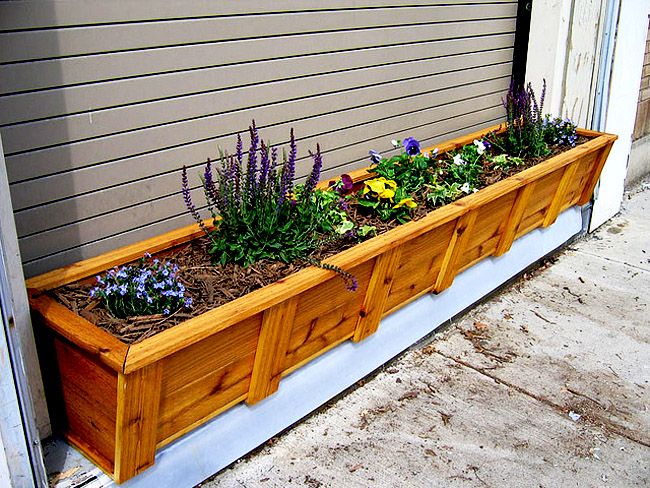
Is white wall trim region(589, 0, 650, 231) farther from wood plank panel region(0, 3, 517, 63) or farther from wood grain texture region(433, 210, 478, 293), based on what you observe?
wood grain texture region(433, 210, 478, 293)

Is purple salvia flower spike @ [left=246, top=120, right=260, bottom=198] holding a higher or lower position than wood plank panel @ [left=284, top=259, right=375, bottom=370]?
higher

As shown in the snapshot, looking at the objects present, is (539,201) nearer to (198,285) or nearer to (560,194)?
(560,194)

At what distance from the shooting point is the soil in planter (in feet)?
7.48

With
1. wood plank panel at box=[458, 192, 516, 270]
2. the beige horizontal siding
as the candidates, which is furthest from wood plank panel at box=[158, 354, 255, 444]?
wood plank panel at box=[458, 192, 516, 270]

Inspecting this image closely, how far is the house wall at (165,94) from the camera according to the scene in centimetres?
238

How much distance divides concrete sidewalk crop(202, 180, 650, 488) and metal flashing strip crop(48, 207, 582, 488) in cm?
8

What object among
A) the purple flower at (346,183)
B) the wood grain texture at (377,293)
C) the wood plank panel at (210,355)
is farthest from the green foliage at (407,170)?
the wood plank panel at (210,355)

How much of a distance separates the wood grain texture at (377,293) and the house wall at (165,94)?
77cm

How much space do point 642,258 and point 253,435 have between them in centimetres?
300

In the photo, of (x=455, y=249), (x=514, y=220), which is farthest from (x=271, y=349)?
(x=514, y=220)

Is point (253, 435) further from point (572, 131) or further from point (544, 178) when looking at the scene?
point (572, 131)

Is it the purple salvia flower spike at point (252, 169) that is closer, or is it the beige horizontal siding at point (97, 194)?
the beige horizontal siding at point (97, 194)

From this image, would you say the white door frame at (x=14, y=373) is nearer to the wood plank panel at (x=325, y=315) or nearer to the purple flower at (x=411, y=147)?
the wood plank panel at (x=325, y=315)

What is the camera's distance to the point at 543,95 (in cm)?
433
